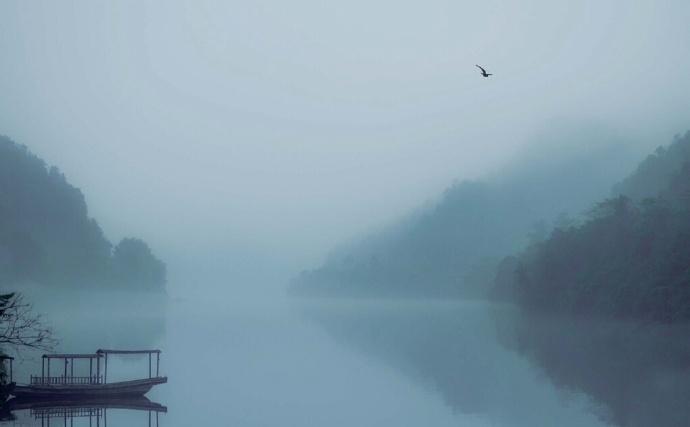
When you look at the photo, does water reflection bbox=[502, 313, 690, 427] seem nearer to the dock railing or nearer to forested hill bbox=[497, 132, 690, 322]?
forested hill bbox=[497, 132, 690, 322]

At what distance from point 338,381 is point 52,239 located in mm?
104093

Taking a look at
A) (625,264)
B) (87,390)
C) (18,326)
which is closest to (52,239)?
(625,264)

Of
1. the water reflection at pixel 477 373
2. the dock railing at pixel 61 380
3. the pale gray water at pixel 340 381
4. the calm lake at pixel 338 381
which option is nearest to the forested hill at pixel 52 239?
the calm lake at pixel 338 381

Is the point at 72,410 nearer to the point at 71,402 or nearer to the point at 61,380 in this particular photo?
the point at 71,402

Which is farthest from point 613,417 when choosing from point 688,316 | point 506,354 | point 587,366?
point 688,316

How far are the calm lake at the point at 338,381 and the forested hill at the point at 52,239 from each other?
4453 centimetres

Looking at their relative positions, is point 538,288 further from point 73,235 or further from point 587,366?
point 73,235

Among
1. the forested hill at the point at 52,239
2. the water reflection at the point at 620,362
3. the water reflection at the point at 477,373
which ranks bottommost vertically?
the water reflection at the point at 477,373

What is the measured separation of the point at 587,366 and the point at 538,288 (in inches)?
1863

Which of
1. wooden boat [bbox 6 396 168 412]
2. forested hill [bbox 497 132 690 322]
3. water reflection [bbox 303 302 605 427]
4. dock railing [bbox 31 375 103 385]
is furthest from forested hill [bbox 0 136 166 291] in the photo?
wooden boat [bbox 6 396 168 412]

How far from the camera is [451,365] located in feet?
148

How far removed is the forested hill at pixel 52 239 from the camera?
107 metres

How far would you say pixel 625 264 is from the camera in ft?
228

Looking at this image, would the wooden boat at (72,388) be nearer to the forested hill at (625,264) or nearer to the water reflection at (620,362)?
the water reflection at (620,362)
